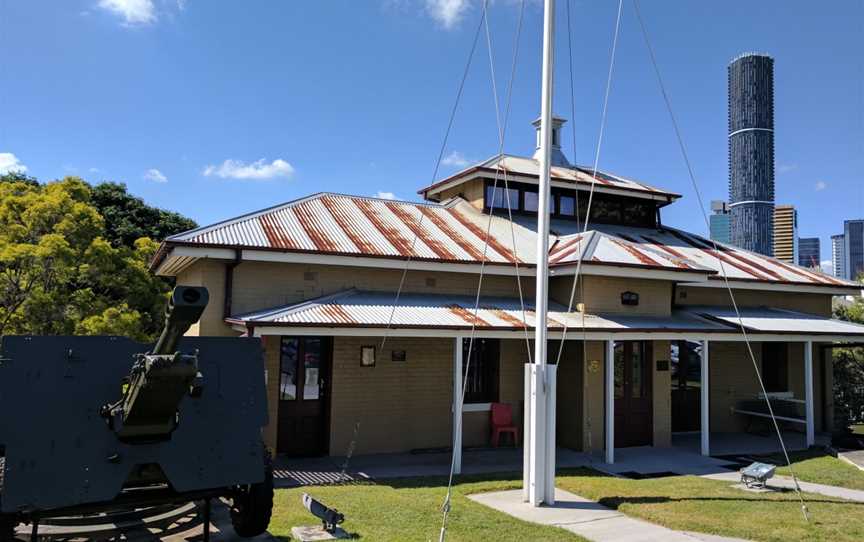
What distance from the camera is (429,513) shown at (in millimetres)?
7840

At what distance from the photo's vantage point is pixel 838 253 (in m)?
190

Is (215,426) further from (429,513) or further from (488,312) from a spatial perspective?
(488,312)

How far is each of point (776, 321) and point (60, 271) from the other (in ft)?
57.3

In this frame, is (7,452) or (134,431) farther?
(134,431)

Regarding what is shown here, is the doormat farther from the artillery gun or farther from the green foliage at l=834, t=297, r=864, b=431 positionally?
the green foliage at l=834, t=297, r=864, b=431

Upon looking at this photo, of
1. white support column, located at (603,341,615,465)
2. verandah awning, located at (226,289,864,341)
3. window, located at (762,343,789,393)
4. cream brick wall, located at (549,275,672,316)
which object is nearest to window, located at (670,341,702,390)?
verandah awning, located at (226,289,864,341)

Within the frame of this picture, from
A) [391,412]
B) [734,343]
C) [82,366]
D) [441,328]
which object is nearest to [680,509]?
[441,328]

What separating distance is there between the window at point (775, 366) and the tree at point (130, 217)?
26872 millimetres

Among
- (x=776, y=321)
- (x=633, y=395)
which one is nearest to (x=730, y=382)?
(x=776, y=321)

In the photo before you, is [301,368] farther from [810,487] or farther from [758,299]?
[758,299]

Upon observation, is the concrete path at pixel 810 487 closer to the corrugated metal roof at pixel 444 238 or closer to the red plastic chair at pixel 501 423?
the red plastic chair at pixel 501 423

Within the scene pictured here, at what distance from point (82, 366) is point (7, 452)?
92 cm

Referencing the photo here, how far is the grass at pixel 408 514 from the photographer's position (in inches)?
276

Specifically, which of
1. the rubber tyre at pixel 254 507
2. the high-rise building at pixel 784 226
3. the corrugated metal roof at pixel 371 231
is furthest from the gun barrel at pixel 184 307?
the high-rise building at pixel 784 226
